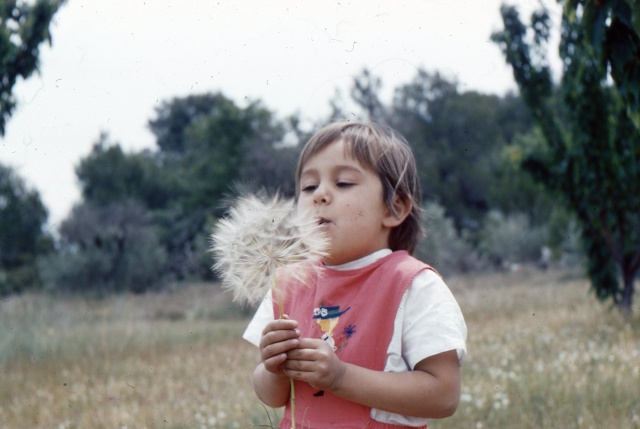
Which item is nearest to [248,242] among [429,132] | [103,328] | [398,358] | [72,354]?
[398,358]

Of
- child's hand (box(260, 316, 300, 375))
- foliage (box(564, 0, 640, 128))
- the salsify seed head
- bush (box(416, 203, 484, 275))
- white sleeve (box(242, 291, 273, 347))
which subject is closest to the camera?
child's hand (box(260, 316, 300, 375))

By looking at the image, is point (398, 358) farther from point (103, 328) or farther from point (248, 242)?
point (103, 328)

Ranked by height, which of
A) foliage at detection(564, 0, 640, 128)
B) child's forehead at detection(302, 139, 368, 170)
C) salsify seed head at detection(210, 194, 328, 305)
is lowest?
salsify seed head at detection(210, 194, 328, 305)

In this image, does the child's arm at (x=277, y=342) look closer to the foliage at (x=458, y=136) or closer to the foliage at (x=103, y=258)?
the foliage at (x=103, y=258)

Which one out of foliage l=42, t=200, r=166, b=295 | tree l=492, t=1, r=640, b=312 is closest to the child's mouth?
tree l=492, t=1, r=640, b=312

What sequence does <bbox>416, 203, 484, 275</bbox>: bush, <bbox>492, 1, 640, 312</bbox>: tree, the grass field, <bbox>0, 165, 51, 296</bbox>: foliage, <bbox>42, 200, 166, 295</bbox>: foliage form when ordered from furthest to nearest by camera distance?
<bbox>416, 203, 484, 275</bbox>: bush < <bbox>42, 200, 166, 295</bbox>: foliage < <bbox>0, 165, 51, 296</bbox>: foliage < <bbox>492, 1, 640, 312</bbox>: tree < the grass field

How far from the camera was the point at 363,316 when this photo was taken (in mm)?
2238

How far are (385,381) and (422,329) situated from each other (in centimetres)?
19

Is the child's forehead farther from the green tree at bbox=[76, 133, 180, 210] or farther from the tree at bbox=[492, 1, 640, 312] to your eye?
the green tree at bbox=[76, 133, 180, 210]

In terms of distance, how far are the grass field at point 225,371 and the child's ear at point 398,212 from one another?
2.34 metres

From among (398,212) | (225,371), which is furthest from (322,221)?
(225,371)

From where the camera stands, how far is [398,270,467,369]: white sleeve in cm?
215

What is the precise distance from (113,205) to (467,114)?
23383mm

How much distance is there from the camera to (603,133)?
938 centimetres
